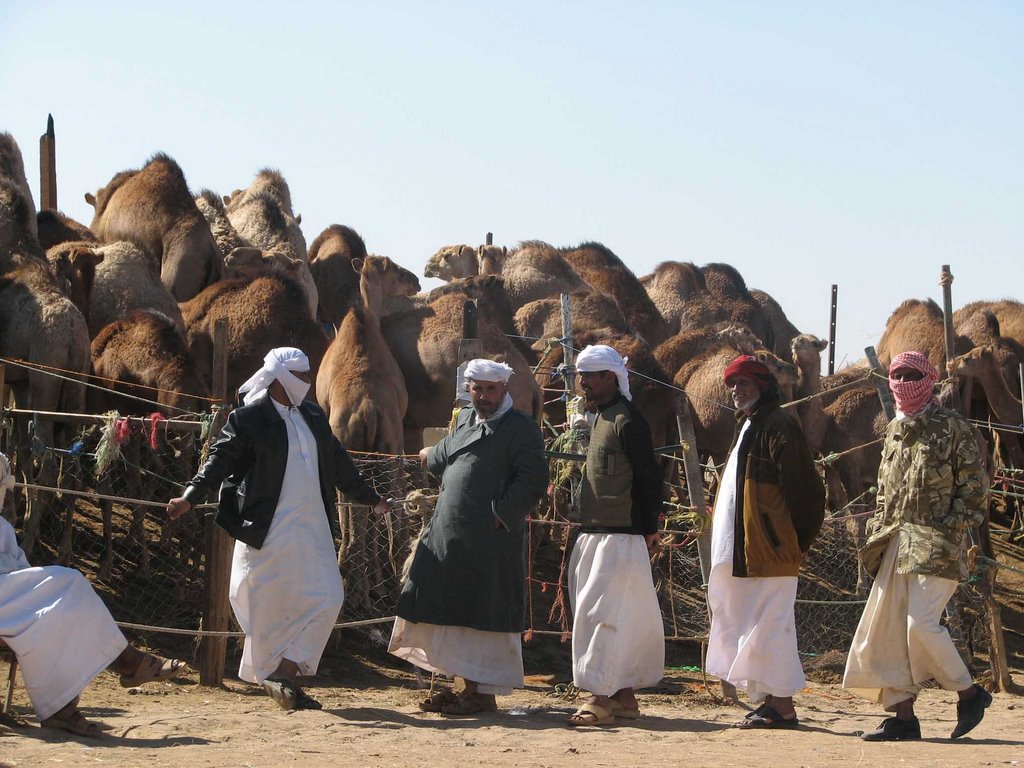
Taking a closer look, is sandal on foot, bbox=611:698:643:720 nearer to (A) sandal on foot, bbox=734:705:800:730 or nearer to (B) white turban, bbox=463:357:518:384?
(A) sandal on foot, bbox=734:705:800:730

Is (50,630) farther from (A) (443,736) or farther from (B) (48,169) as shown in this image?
(B) (48,169)

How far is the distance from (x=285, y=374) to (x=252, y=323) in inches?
259

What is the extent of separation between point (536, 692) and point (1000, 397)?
31.0 ft

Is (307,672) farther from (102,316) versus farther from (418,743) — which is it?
(102,316)

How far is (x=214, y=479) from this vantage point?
666 centimetres

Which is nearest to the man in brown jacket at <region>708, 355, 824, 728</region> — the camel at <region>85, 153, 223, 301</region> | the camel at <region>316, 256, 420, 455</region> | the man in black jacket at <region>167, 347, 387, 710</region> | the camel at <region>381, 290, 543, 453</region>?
the man in black jacket at <region>167, 347, 387, 710</region>

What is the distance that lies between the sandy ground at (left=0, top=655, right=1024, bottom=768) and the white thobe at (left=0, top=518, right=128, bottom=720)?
0.71 feet

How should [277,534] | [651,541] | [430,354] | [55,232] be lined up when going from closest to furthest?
[277,534] < [651,541] < [430,354] < [55,232]

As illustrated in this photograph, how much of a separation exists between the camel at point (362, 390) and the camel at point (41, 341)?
185 cm

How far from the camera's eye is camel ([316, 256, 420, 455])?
10.7 metres

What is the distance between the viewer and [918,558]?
630 centimetres

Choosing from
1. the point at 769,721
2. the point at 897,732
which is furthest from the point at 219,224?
the point at 897,732

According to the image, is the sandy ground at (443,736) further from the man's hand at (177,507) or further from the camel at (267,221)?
the camel at (267,221)

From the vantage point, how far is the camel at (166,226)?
15.9m
